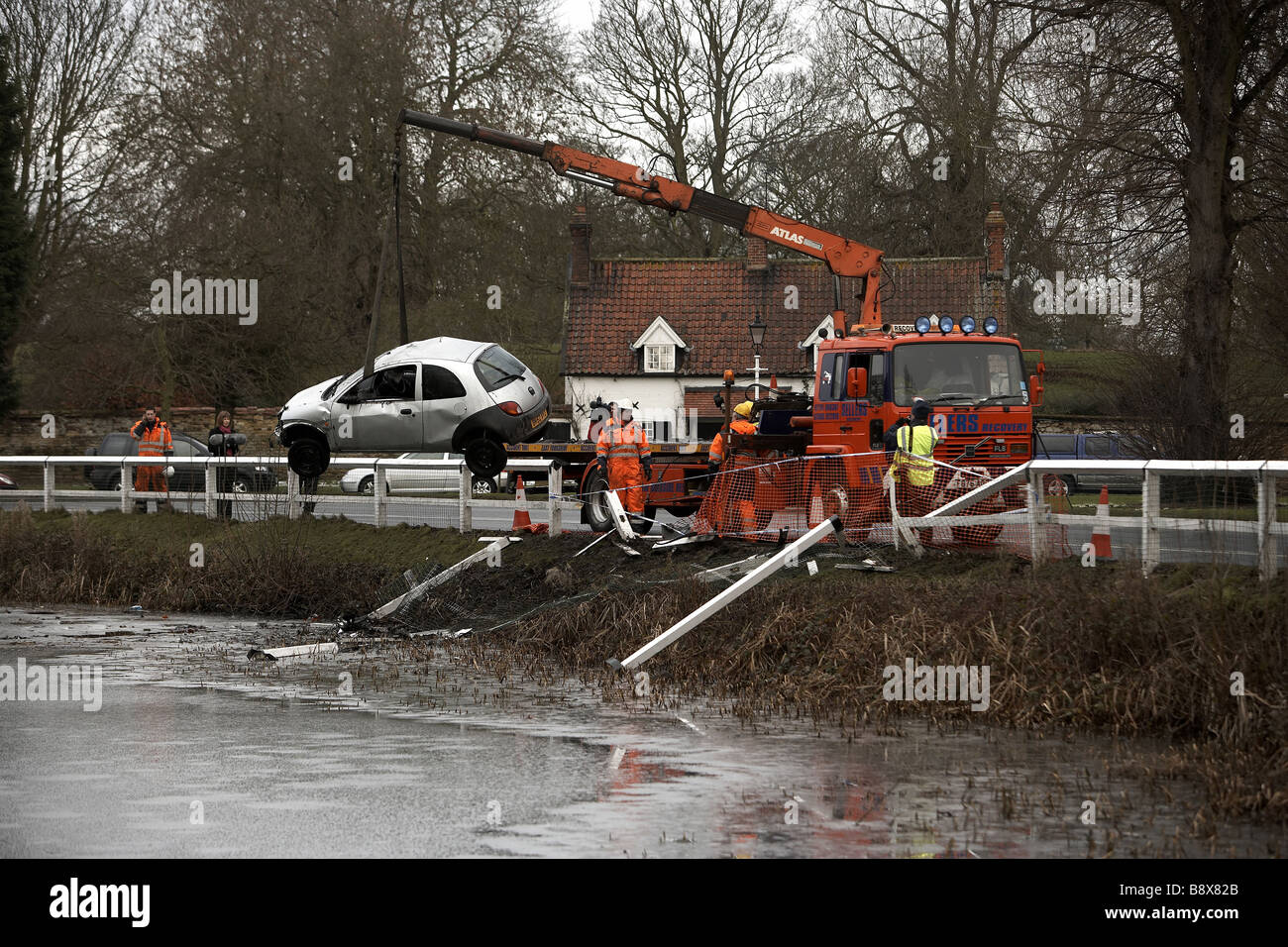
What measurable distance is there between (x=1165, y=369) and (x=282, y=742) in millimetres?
16743

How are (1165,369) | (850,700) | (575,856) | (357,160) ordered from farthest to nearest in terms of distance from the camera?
(357,160), (1165,369), (850,700), (575,856)

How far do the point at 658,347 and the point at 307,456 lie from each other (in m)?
27.8

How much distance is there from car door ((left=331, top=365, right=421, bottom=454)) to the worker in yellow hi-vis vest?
6.33 metres

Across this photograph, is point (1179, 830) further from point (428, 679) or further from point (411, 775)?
point (428, 679)

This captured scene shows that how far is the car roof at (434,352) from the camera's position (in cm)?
1980

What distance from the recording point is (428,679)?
1455 cm

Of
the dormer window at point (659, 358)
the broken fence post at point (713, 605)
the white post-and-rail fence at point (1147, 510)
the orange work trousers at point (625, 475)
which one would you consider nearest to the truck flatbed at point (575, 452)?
the orange work trousers at point (625, 475)

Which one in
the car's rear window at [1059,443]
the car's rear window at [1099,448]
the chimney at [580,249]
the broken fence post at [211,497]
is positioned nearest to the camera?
the broken fence post at [211,497]

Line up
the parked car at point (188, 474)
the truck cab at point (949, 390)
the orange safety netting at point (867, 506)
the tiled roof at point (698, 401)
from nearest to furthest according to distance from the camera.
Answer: the orange safety netting at point (867, 506) → the truck cab at point (949, 390) → the parked car at point (188, 474) → the tiled roof at point (698, 401)

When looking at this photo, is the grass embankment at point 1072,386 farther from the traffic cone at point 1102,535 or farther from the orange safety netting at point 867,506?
the traffic cone at point 1102,535

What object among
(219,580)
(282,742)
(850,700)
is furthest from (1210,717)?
(219,580)

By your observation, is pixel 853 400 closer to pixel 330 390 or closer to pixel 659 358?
pixel 330 390

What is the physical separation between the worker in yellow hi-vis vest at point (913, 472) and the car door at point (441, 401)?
19.0ft

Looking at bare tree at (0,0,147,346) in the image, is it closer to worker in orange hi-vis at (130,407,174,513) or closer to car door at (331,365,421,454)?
worker in orange hi-vis at (130,407,174,513)
